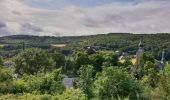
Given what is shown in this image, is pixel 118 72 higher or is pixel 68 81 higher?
pixel 118 72

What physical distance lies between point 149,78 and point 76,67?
29998 mm

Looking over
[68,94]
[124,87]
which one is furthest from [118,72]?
[68,94]

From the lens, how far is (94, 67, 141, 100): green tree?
38812 millimetres

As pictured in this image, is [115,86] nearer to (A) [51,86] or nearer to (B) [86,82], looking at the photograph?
(B) [86,82]

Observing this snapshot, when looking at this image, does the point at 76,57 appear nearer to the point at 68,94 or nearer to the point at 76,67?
the point at 76,67

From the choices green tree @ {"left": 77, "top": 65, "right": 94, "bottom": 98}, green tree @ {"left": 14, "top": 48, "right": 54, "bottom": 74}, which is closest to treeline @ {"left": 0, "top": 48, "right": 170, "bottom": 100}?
green tree @ {"left": 77, "top": 65, "right": 94, "bottom": 98}

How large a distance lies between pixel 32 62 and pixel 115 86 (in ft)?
139

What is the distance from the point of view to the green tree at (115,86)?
38.8m

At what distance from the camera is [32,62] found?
79562 millimetres

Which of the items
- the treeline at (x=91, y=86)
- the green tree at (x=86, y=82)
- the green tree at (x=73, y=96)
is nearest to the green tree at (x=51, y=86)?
the treeline at (x=91, y=86)

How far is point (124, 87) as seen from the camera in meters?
39.6

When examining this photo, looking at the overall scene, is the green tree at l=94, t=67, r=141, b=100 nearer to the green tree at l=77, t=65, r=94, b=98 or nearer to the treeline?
the treeline

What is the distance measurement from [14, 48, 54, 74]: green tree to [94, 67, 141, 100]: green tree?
129 feet

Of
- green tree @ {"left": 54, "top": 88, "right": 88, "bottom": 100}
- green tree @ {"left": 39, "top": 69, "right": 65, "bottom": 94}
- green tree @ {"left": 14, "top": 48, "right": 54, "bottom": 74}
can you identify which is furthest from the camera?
green tree @ {"left": 14, "top": 48, "right": 54, "bottom": 74}
